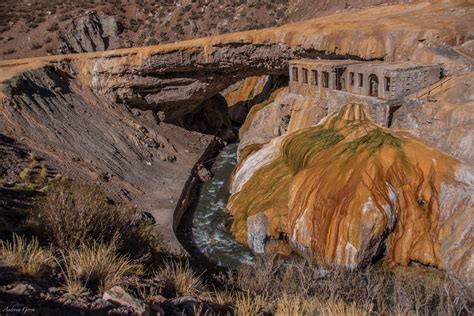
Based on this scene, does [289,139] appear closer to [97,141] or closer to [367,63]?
[367,63]

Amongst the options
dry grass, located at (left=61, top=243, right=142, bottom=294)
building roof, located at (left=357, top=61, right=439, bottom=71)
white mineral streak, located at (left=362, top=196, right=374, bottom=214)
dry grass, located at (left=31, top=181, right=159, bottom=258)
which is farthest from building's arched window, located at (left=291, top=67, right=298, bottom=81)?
dry grass, located at (left=61, top=243, right=142, bottom=294)

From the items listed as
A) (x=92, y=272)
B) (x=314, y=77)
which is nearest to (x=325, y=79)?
(x=314, y=77)

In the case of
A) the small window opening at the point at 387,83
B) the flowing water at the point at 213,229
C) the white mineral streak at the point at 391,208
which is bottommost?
the flowing water at the point at 213,229

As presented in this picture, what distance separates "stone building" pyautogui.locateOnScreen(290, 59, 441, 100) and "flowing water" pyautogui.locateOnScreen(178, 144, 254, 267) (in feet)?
23.6

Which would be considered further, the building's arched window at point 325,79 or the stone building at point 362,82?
the building's arched window at point 325,79

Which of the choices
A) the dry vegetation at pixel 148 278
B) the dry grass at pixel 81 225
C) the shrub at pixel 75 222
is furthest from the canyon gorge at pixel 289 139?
the dry vegetation at pixel 148 278

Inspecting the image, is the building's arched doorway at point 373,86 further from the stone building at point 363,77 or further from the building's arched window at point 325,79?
the building's arched window at point 325,79

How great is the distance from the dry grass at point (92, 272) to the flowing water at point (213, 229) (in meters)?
10.5

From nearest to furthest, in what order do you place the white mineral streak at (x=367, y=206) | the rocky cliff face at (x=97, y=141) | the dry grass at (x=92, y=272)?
the dry grass at (x=92, y=272) < the white mineral streak at (x=367, y=206) < the rocky cliff face at (x=97, y=141)

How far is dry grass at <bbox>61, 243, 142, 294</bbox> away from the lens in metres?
6.67

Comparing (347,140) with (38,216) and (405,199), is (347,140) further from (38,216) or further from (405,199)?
(38,216)

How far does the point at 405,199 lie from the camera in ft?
52.9

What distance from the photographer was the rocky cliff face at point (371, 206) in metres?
15.5

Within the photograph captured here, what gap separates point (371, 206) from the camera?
15.7 metres
